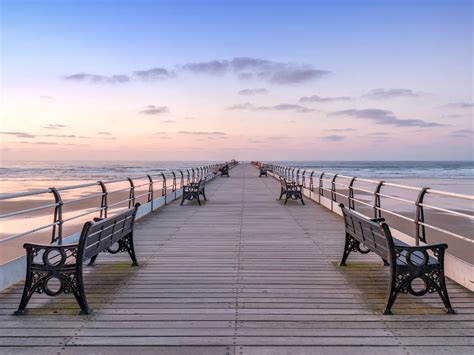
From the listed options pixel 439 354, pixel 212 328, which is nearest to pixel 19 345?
pixel 212 328

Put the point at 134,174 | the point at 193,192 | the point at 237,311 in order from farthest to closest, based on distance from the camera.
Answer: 1. the point at 134,174
2. the point at 193,192
3. the point at 237,311

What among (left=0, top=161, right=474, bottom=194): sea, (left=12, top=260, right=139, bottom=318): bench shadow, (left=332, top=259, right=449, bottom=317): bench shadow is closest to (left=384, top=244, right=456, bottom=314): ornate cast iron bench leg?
(left=332, top=259, right=449, bottom=317): bench shadow

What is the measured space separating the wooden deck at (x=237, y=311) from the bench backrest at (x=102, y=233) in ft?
1.64

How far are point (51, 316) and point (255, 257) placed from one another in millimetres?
3186

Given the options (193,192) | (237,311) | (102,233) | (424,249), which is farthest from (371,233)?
(193,192)

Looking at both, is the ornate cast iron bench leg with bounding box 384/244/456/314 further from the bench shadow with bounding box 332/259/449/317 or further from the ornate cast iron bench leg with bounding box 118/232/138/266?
the ornate cast iron bench leg with bounding box 118/232/138/266

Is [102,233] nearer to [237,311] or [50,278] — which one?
[50,278]

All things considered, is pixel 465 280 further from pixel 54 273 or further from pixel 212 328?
pixel 54 273

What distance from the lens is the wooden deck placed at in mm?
3459

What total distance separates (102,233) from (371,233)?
290 centimetres

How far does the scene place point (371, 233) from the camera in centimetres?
470

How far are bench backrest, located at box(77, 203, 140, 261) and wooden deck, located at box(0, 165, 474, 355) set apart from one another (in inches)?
19.7

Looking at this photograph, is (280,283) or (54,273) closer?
(54,273)

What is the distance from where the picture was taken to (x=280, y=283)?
517 centimetres
